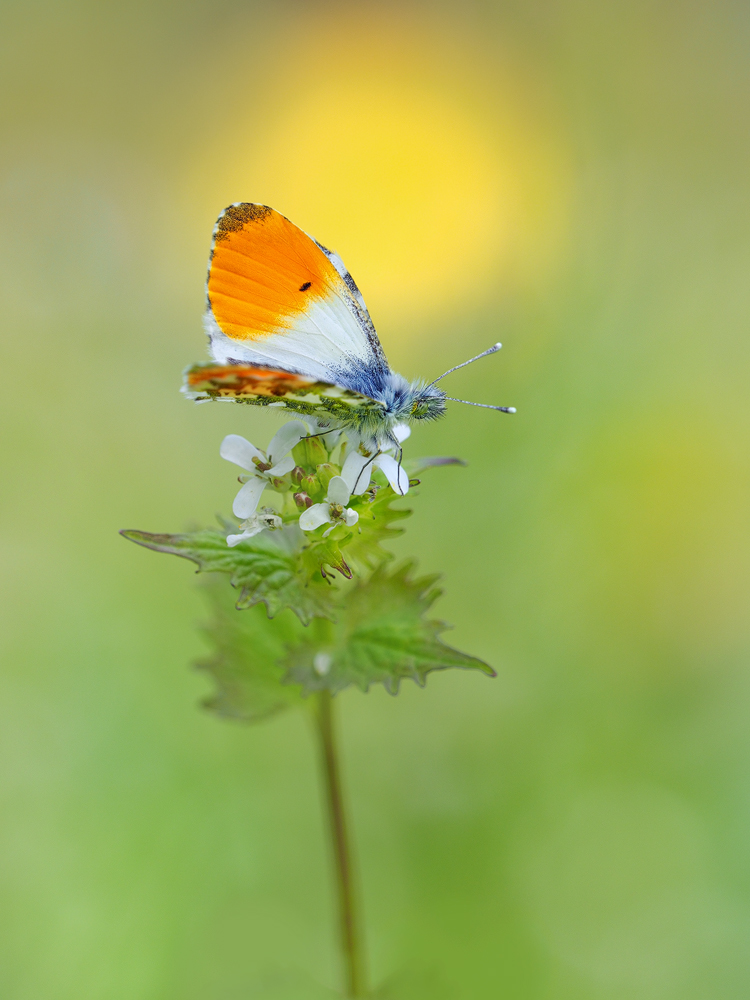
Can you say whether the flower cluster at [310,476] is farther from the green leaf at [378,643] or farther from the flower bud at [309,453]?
the green leaf at [378,643]

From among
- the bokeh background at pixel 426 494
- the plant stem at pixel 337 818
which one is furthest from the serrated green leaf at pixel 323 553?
the bokeh background at pixel 426 494

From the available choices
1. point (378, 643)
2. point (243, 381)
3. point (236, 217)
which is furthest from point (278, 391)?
point (378, 643)

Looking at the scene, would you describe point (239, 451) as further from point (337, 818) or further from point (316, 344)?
point (337, 818)

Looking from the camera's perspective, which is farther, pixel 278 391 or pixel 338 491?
pixel 338 491

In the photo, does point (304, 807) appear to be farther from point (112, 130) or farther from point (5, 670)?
point (112, 130)

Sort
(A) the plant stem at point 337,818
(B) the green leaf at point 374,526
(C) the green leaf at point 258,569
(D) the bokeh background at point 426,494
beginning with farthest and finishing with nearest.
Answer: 1. (D) the bokeh background at point 426,494
2. (A) the plant stem at point 337,818
3. (B) the green leaf at point 374,526
4. (C) the green leaf at point 258,569

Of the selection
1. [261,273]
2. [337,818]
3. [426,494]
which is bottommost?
[337,818]
